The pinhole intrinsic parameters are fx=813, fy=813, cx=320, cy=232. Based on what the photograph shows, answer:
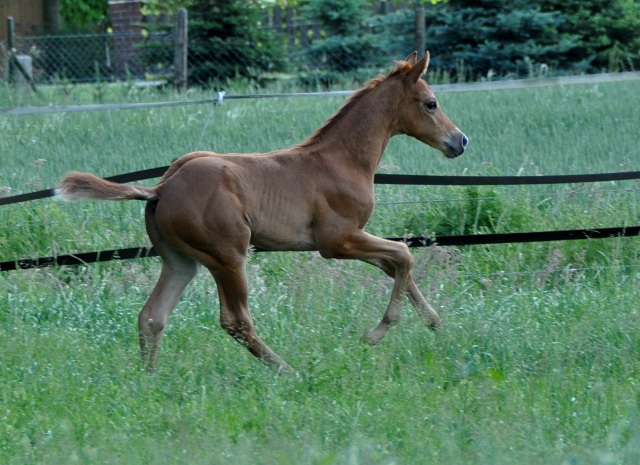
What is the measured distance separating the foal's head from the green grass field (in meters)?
1.08

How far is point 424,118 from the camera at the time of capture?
5145 millimetres

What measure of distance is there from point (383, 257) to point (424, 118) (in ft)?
3.10

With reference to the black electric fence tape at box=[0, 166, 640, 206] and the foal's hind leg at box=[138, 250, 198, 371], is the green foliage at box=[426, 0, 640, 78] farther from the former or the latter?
the foal's hind leg at box=[138, 250, 198, 371]

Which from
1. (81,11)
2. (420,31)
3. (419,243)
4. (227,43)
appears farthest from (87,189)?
(81,11)

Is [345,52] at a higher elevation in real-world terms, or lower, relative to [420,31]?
lower

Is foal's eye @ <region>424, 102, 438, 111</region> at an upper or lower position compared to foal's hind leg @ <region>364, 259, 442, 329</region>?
upper

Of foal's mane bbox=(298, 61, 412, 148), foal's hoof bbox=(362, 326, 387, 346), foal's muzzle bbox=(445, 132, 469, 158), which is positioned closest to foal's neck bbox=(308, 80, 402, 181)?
foal's mane bbox=(298, 61, 412, 148)

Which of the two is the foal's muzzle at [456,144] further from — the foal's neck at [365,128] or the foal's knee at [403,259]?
the foal's knee at [403,259]

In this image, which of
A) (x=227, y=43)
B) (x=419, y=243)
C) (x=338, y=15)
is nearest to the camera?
(x=419, y=243)

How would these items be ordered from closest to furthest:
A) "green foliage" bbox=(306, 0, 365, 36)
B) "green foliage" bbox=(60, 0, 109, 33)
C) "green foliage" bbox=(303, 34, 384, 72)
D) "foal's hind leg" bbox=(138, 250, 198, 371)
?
"foal's hind leg" bbox=(138, 250, 198, 371) < "green foliage" bbox=(303, 34, 384, 72) < "green foliage" bbox=(306, 0, 365, 36) < "green foliage" bbox=(60, 0, 109, 33)

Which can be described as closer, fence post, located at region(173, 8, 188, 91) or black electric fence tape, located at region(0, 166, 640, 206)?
A: black electric fence tape, located at region(0, 166, 640, 206)

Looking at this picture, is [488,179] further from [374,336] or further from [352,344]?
[352,344]

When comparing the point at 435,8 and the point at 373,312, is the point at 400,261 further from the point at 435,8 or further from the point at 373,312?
the point at 435,8

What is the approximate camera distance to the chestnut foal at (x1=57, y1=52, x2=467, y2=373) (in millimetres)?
4410
